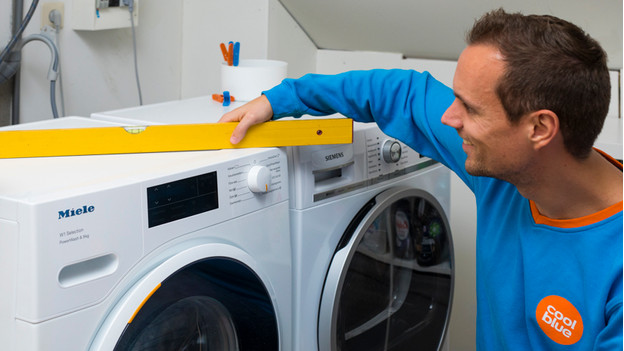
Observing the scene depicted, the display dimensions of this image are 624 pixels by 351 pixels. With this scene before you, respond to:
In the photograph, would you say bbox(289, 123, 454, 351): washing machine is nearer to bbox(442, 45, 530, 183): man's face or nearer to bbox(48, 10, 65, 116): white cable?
bbox(442, 45, 530, 183): man's face

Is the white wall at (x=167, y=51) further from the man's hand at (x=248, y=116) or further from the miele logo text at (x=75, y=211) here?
the miele logo text at (x=75, y=211)

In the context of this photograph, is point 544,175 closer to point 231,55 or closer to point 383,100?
point 383,100

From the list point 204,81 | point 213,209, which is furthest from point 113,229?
point 204,81

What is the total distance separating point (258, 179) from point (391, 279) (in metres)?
0.59

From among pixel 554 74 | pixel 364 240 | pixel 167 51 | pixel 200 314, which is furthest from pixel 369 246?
pixel 167 51

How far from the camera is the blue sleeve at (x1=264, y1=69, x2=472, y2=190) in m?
1.46

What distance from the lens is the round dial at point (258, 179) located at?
1.34 meters

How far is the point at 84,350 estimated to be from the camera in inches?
42.3

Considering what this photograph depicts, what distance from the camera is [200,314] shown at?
1.35 metres

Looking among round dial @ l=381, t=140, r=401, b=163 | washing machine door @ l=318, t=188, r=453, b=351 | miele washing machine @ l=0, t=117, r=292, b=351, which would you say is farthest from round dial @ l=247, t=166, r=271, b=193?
round dial @ l=381, t=140, r=401, b=163

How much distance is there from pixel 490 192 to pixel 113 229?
0.69 meters

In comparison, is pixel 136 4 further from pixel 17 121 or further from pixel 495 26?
Answer: pixel 495 26

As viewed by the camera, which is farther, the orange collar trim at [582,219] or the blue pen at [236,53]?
the blue pen at [236,53]

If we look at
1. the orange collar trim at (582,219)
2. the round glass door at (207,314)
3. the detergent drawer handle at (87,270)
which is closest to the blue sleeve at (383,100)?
the orange collar trim at (582,219)
